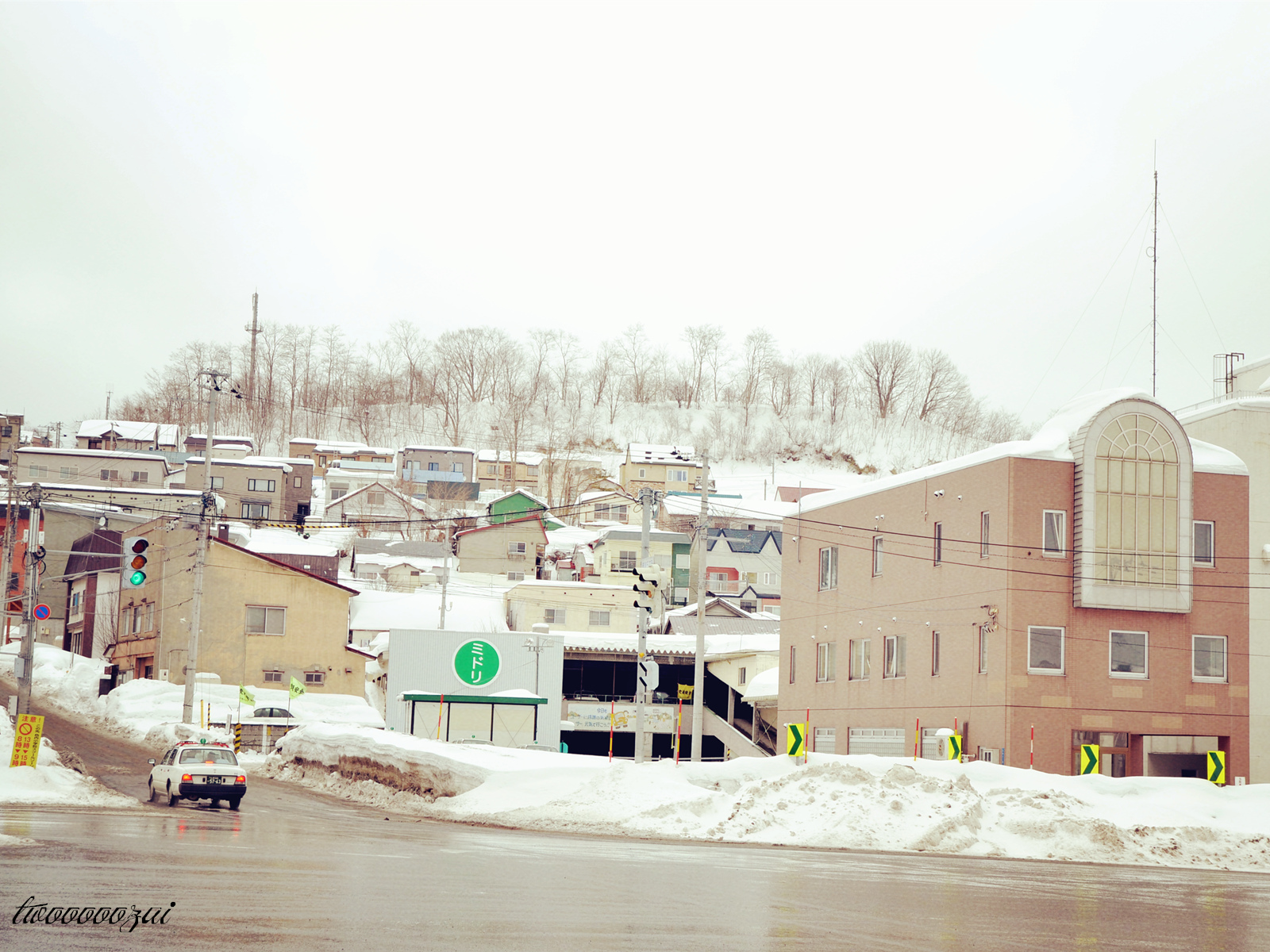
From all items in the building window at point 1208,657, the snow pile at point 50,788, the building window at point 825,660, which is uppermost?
the building window at point 1208,657

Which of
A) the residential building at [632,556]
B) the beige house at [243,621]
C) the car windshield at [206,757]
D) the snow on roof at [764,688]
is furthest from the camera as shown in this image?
the residential building at [632,556]

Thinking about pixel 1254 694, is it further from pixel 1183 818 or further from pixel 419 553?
pixel 419 553

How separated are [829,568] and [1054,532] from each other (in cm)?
1129

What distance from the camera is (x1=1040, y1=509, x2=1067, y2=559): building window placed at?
33125 mm

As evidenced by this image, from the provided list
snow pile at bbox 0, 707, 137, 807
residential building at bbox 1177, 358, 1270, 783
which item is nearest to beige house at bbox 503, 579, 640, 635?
residential building at bbox 1177, 358, 1270, 783

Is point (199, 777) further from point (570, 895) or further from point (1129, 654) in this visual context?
point (1129, 654)

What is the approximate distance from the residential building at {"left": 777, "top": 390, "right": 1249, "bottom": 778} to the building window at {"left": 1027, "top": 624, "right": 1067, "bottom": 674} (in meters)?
0.04

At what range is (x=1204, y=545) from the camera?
113 ft

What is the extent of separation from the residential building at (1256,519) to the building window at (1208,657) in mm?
1660

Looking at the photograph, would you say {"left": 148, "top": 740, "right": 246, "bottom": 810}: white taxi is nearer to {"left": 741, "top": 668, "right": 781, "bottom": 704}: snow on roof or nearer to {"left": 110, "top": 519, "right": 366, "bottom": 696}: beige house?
{"left": 110, "top": 519, "right": 366, "bottom": 696}: beige house

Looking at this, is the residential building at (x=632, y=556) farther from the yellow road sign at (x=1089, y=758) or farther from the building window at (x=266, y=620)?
the yellow road sign at (x=1089, y=758)

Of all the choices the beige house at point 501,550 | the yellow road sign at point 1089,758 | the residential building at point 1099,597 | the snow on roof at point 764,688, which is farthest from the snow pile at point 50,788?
the beige house at point 501,550

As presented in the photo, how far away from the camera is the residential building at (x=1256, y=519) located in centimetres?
3538

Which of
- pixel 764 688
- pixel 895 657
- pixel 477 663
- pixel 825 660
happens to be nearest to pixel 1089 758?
pixel 895 657
